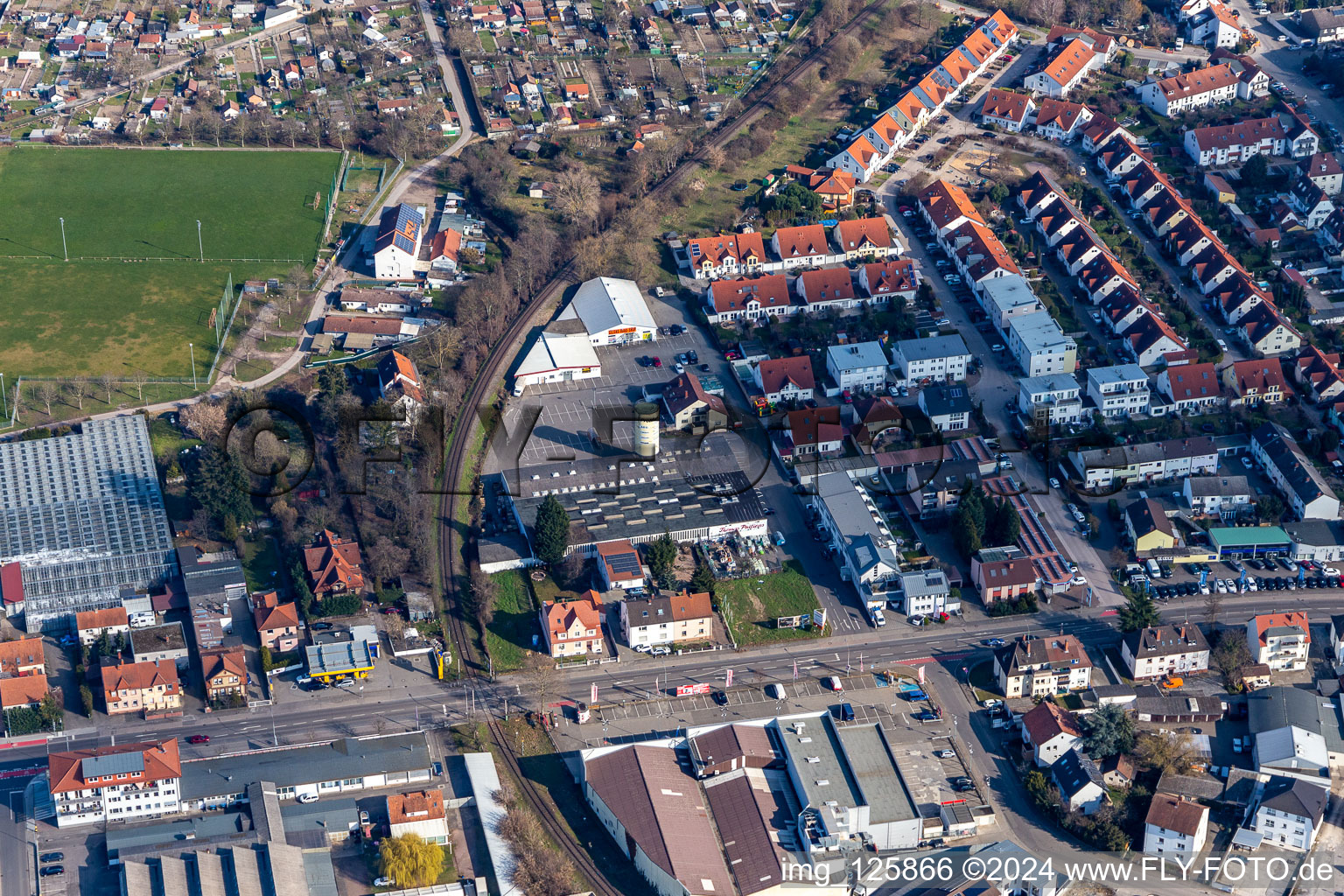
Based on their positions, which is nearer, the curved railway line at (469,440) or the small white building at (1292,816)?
the small white building at (1292,816)

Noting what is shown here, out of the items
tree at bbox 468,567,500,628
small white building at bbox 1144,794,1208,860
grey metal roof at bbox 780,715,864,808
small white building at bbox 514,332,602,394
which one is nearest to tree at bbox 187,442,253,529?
tree at bbox 468,567,500,628

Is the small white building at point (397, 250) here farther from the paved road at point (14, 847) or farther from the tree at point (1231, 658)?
the tree at point (1231, 658)

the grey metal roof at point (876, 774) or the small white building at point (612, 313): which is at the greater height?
the small white building at point (612, 313)

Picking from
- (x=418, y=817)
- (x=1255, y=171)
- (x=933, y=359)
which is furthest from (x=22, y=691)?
(x=1255, y=171)

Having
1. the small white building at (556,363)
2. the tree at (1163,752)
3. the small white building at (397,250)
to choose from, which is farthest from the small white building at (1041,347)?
the small white building at (397,250)

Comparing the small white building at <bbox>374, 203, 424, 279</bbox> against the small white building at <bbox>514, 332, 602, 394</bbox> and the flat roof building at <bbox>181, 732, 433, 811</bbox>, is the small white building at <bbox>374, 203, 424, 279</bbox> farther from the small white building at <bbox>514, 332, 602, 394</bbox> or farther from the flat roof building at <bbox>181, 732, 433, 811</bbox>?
the flat roof building at <bbox>181, 732, 433, 811</bbox>

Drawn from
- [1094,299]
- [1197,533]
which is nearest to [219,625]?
[1197,533]
